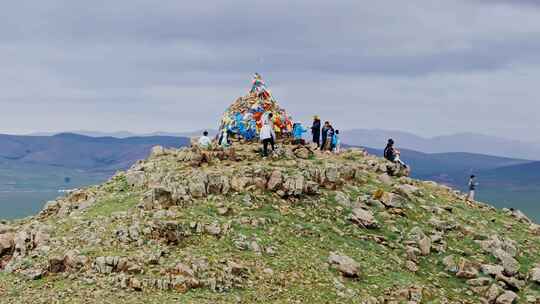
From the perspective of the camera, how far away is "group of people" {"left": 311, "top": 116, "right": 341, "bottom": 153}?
43438mm

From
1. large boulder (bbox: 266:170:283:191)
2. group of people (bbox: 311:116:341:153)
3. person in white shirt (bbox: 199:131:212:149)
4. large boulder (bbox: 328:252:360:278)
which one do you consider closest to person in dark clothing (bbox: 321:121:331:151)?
group of people (bbox: 311:116:341:153)

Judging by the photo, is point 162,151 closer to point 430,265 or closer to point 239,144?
point 239,144

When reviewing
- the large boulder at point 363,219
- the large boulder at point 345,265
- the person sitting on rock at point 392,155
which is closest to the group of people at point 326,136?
→ the person sitting on rock at point 392,155

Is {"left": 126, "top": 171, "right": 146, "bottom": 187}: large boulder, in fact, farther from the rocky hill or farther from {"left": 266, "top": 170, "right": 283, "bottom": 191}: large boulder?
{"left": 266, "top": 170, "right": 283, "bottom": 191}: large boulder

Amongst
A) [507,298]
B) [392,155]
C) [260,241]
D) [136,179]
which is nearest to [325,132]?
[392,155]

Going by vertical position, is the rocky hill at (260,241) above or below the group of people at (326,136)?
below

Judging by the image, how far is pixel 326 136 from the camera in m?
43.7

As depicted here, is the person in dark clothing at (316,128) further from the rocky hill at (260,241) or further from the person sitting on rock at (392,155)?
the person sitting on rock at (392,155)

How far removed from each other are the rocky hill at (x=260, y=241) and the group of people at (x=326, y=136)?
4.38 meters

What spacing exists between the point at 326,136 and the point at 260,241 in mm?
16479

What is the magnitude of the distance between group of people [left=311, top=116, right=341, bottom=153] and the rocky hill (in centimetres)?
438

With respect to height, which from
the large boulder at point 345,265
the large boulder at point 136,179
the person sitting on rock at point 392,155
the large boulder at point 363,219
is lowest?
the large boulder at point 345,265

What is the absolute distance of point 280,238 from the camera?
29297 mm

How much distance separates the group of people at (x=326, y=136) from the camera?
4344cm
